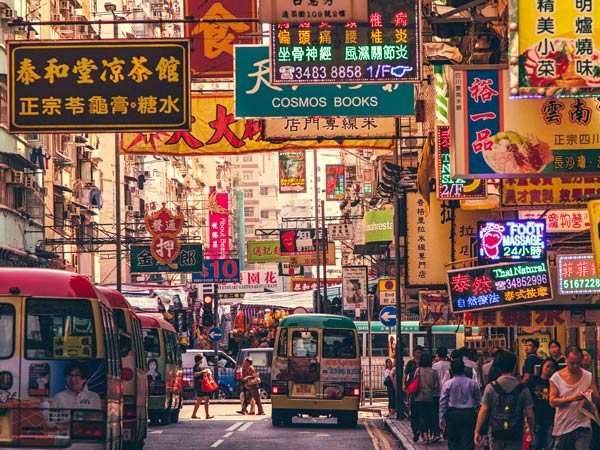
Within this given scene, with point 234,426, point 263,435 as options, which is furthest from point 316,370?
point 263,435

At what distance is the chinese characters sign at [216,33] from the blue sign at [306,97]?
8.78 feet

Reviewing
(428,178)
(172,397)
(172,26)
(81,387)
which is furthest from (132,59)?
(172,26)

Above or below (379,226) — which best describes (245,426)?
below

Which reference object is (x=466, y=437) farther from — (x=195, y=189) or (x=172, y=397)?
(x=195, y=189)

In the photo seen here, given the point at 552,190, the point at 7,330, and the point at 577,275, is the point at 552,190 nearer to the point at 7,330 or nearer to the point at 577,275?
the point at 577,275

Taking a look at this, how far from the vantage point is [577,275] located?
22703 millimetres

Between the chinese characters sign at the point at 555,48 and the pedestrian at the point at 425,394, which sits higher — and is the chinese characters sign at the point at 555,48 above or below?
above

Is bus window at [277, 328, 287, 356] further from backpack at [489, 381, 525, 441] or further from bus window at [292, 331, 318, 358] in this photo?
backpack at [489, 381, 525, 441]

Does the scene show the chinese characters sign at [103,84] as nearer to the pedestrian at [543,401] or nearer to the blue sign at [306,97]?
the blue sign at [306,97]

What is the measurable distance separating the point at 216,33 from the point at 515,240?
672cm

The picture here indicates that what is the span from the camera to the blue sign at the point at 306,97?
22.2 meters

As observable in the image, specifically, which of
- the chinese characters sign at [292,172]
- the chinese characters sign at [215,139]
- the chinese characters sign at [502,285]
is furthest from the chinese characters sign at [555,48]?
the chinese characters sign at [292,172]

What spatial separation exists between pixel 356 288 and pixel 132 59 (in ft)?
Answer: 103

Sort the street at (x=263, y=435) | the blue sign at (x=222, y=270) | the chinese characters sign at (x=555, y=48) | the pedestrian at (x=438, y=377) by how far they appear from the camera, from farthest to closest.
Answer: the blue sign at (x=222, y=270) < the pedestrian at (x=438, y=377) < the street at (x=263, y=435) < the chinese characters sign at (x=555, y=48)
